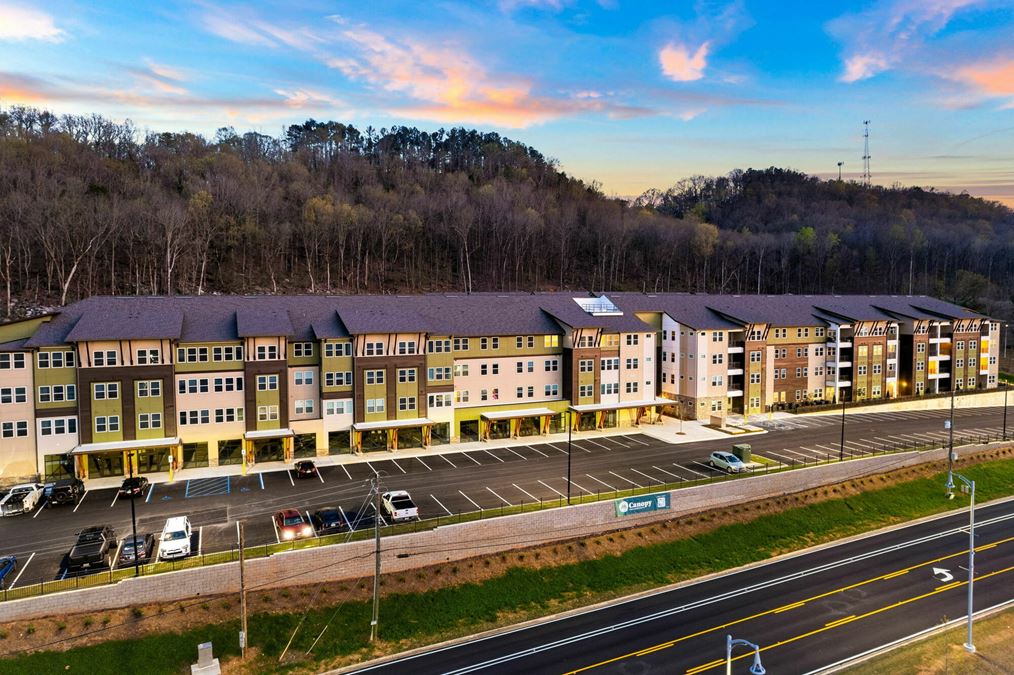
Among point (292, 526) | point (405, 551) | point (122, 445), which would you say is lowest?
point (405, 551)

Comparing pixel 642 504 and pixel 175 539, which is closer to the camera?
pixel 175 539

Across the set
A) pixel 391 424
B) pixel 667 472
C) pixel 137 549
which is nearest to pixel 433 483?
pixel 391 424

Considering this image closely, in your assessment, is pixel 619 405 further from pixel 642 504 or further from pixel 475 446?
pixel 642 504

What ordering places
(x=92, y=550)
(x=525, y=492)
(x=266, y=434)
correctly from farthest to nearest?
(x=266, y=434) < (x=525, y=492) < (x=92, y=550)

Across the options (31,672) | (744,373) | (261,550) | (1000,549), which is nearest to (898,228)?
(744,373)

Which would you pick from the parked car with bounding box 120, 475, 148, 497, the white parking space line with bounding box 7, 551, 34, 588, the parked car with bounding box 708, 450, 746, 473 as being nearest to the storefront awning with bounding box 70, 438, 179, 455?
the parked car with bounding box 120, 475, 148, 497

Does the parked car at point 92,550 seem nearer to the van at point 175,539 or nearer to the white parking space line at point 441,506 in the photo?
the van at point 175,539

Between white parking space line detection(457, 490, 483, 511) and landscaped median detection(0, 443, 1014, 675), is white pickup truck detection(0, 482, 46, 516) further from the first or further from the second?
white parking space line detection(457, 490, 483, 511)

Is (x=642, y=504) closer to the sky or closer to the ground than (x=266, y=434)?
closer to the ground
